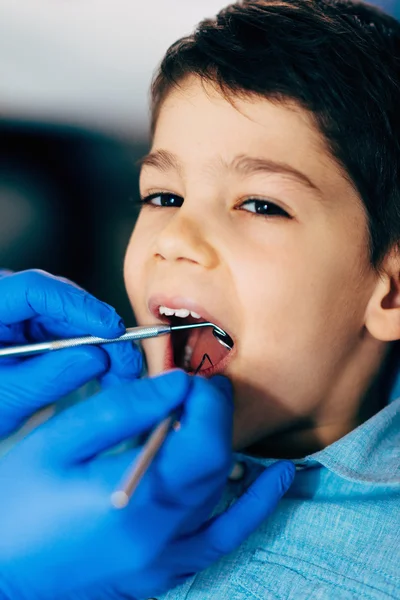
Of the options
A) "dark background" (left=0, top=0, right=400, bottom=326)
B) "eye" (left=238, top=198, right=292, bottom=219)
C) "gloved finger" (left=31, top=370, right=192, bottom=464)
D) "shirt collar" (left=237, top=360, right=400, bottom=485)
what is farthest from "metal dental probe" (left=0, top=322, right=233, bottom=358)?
"dark background" (left=0, top=0, right=400, bottom=326)

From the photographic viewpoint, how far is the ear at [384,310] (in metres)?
1.15

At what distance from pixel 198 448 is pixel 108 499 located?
144mm

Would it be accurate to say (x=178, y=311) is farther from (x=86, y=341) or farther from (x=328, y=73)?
(x=328, y=73)

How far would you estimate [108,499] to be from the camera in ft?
2.67

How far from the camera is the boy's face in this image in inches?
40.3

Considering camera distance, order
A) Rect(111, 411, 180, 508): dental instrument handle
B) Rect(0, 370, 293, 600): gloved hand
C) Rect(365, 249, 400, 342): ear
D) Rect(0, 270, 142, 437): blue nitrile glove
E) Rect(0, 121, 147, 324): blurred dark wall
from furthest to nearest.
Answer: Rect(0, 121, 147, 324): blurred dark wall
Rect(365, 249, 400, 342): ear
Rect(0, 270, 142, 437): blue nitrile glove
Rect(0, 370, 293, 600): gloved hand
Rect(111, 411, 180, 508): dental instrument handle

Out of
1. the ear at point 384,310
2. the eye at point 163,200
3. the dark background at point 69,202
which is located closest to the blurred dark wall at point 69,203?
the dark background at point 69,202

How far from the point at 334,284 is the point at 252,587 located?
53 centimetres

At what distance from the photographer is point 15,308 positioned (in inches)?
41.9

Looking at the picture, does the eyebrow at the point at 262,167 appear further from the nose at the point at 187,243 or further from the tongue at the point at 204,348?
the tongue at the point at 204,348

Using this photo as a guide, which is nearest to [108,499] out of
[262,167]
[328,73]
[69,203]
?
[262,167]

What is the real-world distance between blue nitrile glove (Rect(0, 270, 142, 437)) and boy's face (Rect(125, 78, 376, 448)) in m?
0.12

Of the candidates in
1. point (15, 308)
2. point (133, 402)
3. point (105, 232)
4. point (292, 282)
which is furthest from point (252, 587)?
point (105, 232)

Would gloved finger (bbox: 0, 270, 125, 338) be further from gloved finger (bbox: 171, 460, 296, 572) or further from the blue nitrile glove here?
gloved finger (bbox: 171, 460, 296, 572)
